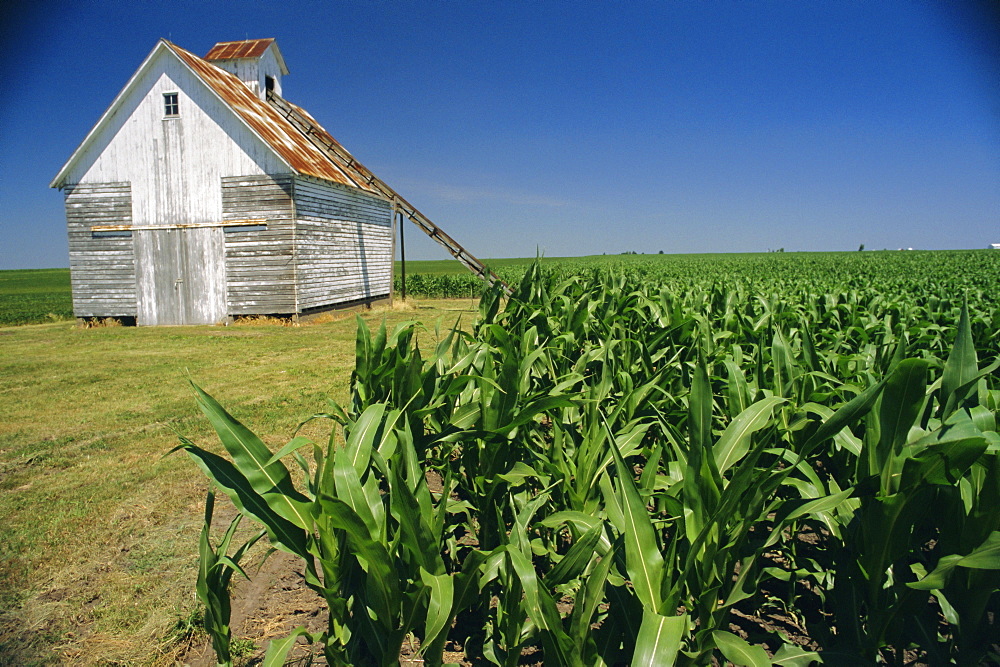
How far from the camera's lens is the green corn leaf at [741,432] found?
1848 millimetres

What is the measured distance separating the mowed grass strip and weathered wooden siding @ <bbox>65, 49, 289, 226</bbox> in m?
5.43

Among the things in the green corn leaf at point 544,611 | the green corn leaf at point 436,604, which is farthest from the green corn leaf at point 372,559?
the green corn leaf at point 544,611

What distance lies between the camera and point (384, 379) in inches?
120

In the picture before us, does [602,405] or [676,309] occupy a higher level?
[676,309]

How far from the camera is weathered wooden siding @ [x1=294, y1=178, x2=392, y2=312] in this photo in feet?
51.0

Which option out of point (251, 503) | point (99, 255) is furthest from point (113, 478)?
point (99, 255)

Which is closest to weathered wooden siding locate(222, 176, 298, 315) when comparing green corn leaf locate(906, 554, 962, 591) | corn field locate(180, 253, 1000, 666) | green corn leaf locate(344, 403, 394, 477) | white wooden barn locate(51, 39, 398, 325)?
white wooden barn locate(51, 39, 398, 325)

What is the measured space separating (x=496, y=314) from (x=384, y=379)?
2309 mm

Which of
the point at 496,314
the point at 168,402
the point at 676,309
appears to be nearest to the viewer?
the point at 676,309

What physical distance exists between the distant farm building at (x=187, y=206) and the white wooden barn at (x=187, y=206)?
28 millimetres

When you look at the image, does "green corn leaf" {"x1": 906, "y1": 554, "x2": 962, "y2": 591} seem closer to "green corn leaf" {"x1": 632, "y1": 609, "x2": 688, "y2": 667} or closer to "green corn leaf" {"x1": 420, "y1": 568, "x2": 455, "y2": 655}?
"green corn leaf" {"x1": 632, "y1": 609, "x2": 688, "y2": 667}

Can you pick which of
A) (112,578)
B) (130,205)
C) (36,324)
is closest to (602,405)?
(112,578)

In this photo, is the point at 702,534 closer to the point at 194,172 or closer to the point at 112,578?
the point at 112,578

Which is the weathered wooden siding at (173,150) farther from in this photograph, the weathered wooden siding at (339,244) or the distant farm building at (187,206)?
the weathered wooden siding at (339,244)
